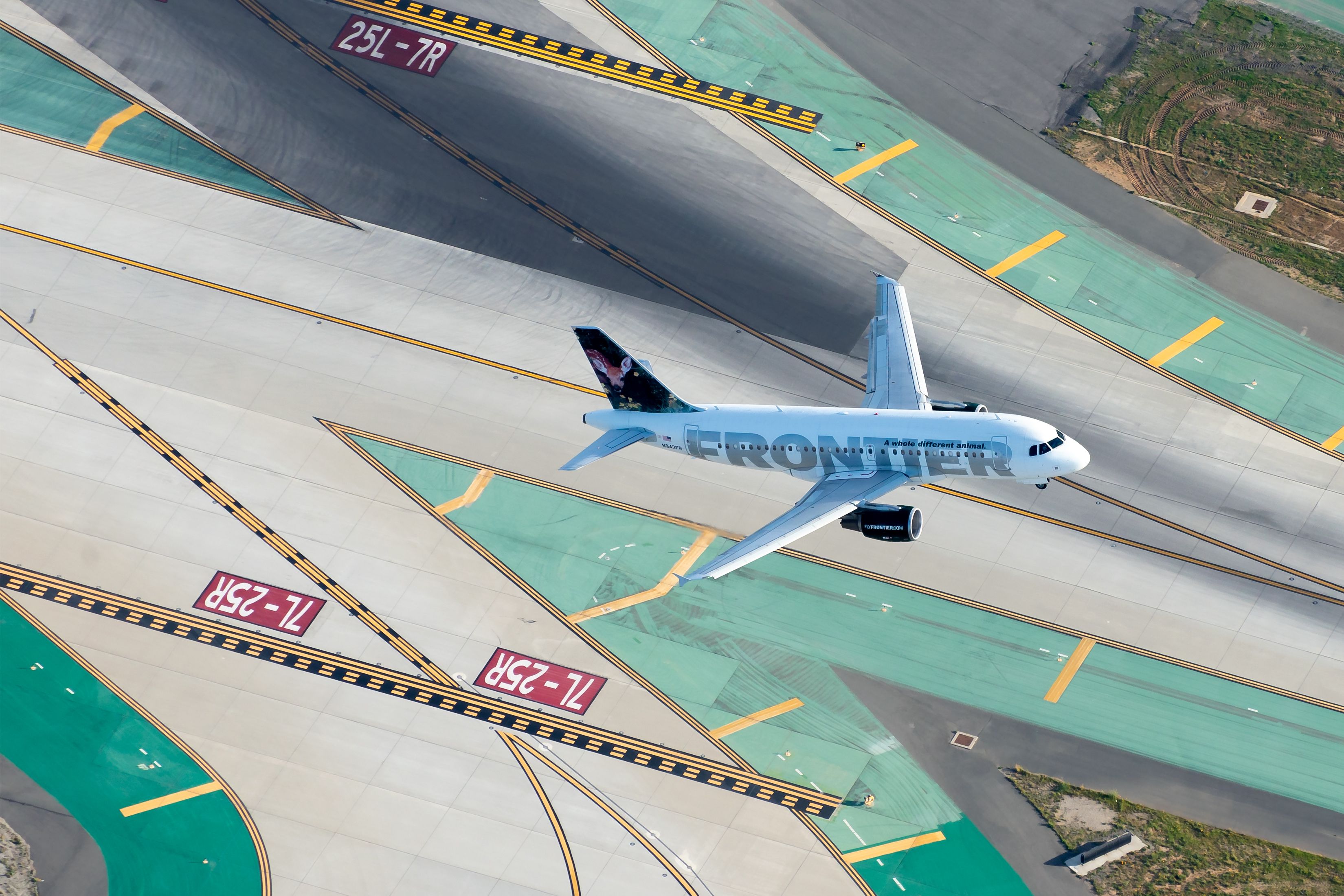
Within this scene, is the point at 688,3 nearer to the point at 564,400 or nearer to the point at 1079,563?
the point at 564,400

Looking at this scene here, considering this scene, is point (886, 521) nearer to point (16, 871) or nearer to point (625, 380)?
point (625, 380)

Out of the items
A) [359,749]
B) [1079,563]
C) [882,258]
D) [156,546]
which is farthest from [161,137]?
[1079,563]

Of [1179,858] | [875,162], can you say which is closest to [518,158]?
[875,162]

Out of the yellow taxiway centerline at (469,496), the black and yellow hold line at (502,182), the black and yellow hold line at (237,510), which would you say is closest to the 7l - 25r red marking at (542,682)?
the black and yellow hold line at (237,510)

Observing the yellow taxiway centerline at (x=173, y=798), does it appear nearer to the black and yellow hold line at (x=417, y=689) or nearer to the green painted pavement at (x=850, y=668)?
the black and yellow hold line at (x=417, y=689)

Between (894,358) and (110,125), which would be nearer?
(894,358)

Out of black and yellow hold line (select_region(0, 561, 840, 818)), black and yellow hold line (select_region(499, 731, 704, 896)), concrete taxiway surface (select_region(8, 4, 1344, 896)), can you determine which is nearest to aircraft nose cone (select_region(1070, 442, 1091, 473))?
concrete taxiway surface (select_region(8, 4, 1344, 896))
